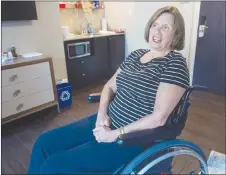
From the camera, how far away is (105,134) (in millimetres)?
923

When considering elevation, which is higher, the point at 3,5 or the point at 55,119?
the point at 3,5

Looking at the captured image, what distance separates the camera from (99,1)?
134 inches

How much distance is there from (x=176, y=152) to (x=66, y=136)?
1.61ft

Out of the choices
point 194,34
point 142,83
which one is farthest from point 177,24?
point 194,34

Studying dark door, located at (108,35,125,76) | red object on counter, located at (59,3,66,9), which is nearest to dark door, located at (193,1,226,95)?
dark door, located at (108,35,125,76)

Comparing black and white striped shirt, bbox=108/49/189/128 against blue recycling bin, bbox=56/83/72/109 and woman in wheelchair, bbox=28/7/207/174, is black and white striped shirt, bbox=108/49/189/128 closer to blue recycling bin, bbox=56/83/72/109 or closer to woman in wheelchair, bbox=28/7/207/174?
woman in wheelchair, bbox=28/7/207/174

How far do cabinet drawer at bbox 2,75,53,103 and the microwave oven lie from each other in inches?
27.6

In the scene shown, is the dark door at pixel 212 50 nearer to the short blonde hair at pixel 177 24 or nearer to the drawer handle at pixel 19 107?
the short blonde hair at pixel 177 24

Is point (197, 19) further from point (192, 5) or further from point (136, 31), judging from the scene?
point (136, 31)

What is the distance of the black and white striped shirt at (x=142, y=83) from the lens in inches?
33.6

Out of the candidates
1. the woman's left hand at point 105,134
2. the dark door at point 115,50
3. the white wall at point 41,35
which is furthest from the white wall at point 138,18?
the woman's left hand at point 105,134

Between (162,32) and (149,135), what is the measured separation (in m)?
0.45

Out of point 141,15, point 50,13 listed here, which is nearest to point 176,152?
point 50,13

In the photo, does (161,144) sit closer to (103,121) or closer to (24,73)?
(103,121)
